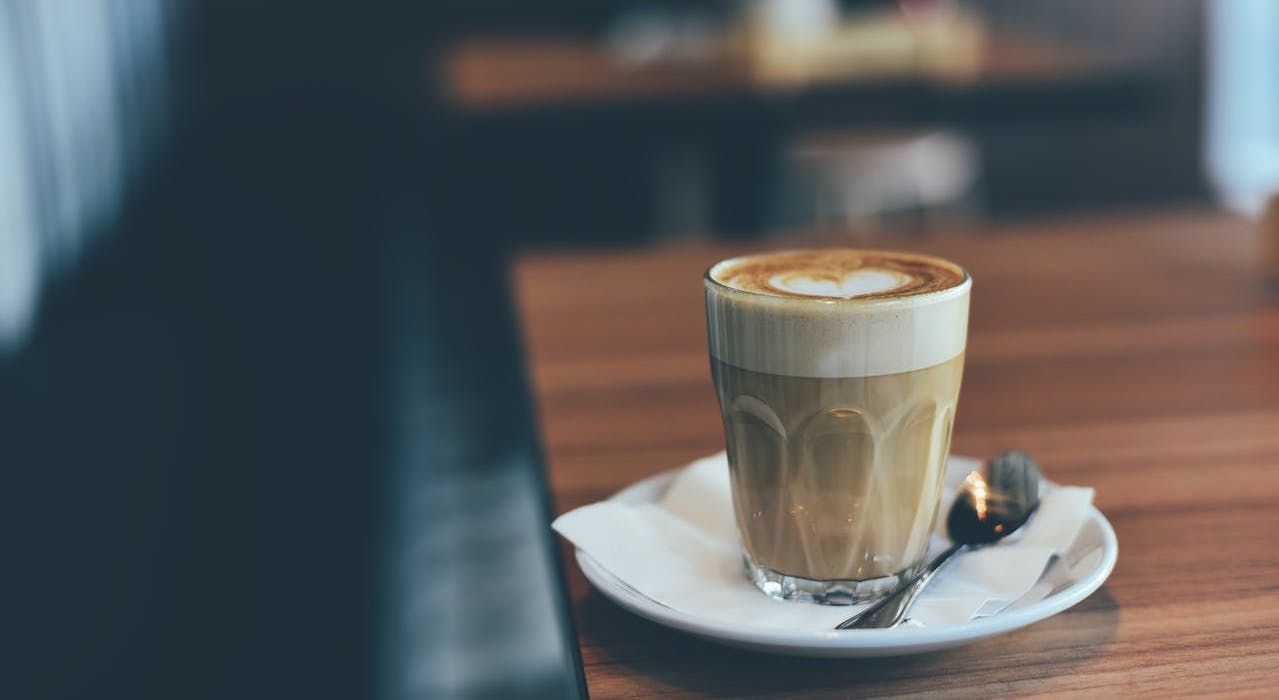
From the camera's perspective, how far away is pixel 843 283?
1.77 feet

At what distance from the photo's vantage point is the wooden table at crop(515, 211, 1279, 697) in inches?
18.6

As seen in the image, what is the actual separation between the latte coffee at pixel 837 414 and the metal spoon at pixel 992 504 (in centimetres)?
3

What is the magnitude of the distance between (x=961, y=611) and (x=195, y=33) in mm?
5280

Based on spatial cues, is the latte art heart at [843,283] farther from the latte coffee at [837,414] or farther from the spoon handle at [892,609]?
the spoon handle at [892,609]

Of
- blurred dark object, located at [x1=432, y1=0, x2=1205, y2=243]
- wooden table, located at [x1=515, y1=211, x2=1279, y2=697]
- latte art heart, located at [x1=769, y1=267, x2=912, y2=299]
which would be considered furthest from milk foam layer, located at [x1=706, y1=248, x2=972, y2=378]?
blurred dark object, located at [x1=432, y1=0, x2=1205, y2=243]

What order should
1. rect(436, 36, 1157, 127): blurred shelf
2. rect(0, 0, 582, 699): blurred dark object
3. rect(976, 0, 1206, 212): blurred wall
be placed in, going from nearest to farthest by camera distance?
rect(0, 0, 582, 699): blurred dark object
rect(436, 36, 1157, 127): blurred shelf
rect(976, 0, 1206, 212): blurred wall

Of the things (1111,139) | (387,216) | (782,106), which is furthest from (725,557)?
(1111,139)

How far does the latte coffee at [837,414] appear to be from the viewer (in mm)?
498

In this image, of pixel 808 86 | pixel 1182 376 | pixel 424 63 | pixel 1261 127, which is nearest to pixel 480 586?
pixel 808 86

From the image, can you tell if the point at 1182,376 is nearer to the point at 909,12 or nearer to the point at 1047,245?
the point at 1047,245

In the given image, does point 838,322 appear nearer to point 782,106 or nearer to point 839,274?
point 839,274

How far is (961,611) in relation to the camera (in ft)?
1.55

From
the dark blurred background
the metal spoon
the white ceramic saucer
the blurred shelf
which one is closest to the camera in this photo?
the white ceramic saucer

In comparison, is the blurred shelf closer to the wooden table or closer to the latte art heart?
the wooden table
